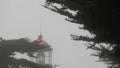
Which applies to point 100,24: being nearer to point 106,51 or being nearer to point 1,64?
point 106,51

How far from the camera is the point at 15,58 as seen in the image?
12.6 meters

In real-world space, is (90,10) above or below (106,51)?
above

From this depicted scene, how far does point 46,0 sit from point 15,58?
8.70 meters

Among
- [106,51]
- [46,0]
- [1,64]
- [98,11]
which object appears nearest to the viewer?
[98,11]

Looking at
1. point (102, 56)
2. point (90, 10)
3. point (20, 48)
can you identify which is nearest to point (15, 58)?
point (20, 48)

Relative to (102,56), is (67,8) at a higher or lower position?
higher

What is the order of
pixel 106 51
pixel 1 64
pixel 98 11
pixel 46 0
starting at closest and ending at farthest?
pixel 98 11 → pixel 46 0 → pixel 106 51 → pixel 1 64

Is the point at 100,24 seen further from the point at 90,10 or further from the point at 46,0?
the point at 46,0

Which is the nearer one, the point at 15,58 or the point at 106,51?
the point at 106,51

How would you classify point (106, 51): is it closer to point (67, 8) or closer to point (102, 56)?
point (102, 56)

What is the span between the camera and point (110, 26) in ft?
12.9

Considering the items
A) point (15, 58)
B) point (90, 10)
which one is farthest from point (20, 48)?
point (90, 10)

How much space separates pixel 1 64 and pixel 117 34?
8.88m

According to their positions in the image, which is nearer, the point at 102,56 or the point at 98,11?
the point at 98,11
